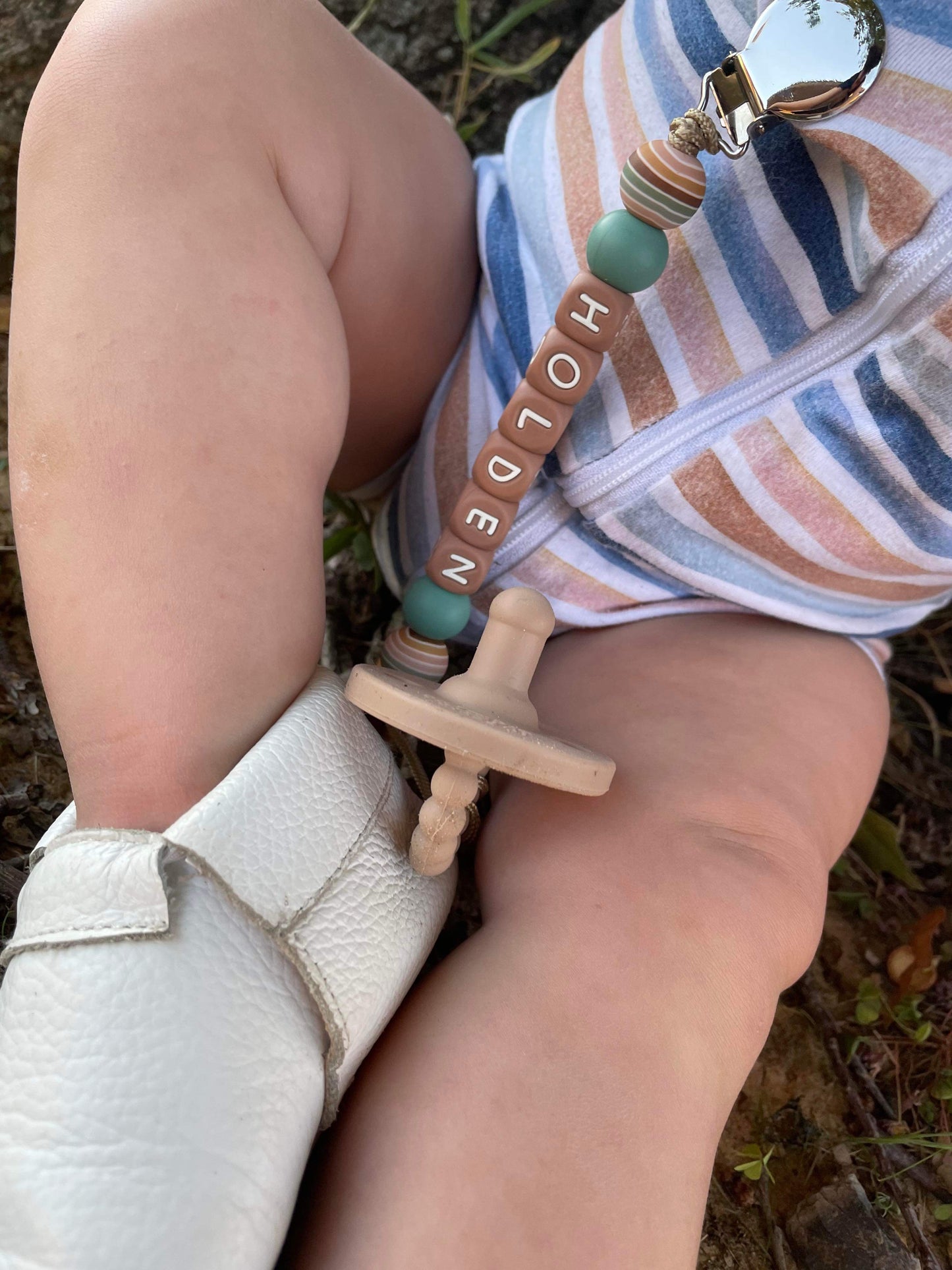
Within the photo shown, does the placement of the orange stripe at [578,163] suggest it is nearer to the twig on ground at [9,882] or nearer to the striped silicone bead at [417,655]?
the striped silicone bead at [417,655]

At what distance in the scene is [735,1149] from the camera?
0.73m

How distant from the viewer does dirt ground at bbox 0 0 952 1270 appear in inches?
27.3

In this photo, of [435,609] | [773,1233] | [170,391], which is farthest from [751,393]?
[773,1233]

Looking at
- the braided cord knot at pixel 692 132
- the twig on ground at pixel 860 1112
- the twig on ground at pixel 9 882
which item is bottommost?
the twig on ground at pixel 860 1112

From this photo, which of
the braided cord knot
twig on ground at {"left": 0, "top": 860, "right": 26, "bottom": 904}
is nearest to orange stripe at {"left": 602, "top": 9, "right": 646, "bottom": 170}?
the braided cord knot

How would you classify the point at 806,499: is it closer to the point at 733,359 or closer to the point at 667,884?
the point at 733,359

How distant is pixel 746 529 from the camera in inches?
25.5

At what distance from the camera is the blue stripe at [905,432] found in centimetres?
58

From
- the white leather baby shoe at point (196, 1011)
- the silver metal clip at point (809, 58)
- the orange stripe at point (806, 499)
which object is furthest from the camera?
the orange stripe at point (806, 499)

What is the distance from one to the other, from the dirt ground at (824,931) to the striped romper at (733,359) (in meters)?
0.27

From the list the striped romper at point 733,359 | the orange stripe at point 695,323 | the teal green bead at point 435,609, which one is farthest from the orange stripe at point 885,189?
the teal green bead at point 435,609

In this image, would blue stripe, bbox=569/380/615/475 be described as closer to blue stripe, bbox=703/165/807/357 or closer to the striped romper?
the striped romper

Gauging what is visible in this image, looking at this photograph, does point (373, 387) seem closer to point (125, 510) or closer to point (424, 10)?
point (125, 510)

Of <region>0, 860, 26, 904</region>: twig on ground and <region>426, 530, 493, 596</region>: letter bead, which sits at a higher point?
<region>426, 530, 493, 596</region>: letter bead
